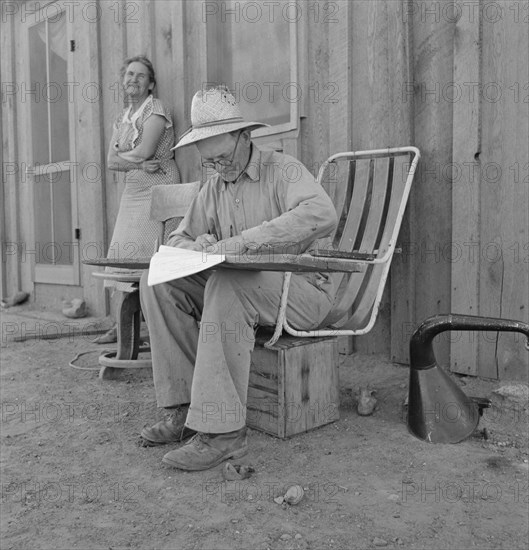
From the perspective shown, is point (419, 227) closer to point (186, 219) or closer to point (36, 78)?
point (186, 219)

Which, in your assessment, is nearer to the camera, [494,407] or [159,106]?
[494,407]

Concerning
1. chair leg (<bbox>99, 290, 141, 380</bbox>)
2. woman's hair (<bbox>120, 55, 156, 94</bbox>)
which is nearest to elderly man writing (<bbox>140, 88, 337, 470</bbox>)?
chair leg (<bbox>99, 290, 141, 380</bbox>)

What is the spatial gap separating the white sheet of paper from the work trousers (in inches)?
9.3

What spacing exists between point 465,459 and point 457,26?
1998 millimetres

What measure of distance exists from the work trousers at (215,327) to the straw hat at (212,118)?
1.85ft

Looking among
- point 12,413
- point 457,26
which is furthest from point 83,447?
point 457,26

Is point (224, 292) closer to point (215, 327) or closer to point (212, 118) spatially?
point (215, 327)

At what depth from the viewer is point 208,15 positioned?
4676 mm

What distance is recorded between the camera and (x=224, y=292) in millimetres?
2477

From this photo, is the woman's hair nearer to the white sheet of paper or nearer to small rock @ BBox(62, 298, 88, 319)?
small rock @ BBox(62, 298, 88, 319)

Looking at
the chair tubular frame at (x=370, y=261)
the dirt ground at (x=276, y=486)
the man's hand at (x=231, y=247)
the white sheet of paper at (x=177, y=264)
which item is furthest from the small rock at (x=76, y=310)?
the white sheet of paper at (x=177, y=264)

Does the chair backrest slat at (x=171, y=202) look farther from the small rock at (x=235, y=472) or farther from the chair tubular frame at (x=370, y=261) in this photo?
the small rock at (x=235, y=472)

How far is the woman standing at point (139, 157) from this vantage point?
4.35 meters

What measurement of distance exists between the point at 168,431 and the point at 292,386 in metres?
0.54
